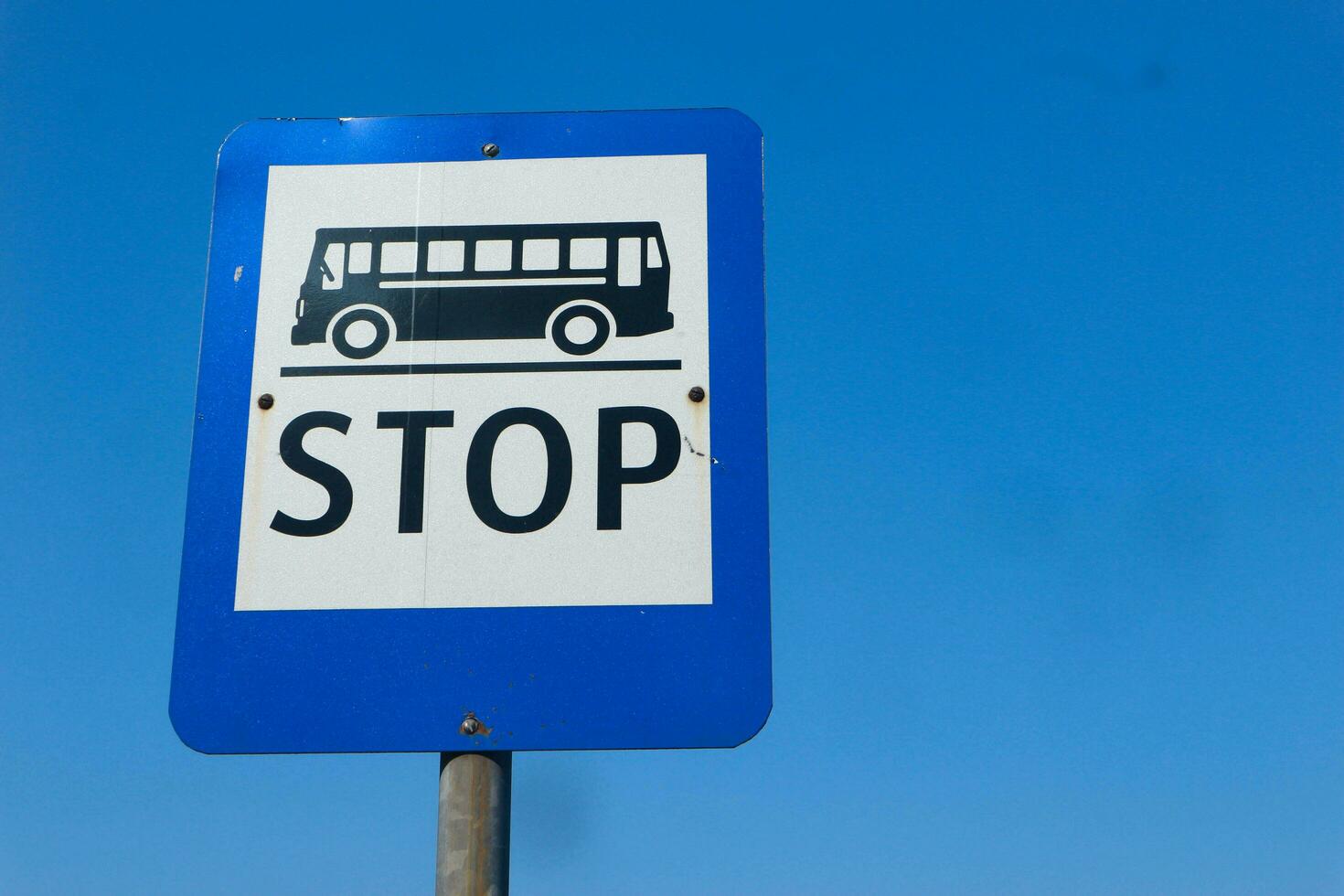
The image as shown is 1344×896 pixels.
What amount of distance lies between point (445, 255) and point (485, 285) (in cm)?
8

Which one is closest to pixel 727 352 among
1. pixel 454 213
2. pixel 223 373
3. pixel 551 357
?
pixel 551 357

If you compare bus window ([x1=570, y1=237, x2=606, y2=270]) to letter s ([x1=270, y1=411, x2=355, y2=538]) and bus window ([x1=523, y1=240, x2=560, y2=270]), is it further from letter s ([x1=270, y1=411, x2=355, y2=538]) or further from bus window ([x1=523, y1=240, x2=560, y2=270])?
letter s ([x1=270, y1=411, x2=355, y2=538])

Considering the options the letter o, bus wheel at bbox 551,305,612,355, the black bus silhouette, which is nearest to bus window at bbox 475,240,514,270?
the black bus silhouette

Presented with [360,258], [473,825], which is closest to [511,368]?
[360,258]

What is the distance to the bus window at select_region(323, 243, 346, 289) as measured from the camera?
5.64 ft

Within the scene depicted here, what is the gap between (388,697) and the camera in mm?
1520

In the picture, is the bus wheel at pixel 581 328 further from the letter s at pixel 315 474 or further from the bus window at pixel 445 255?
the letter s at pixel 315 474

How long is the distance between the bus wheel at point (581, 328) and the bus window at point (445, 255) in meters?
0.17

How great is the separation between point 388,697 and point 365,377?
0.43 metres

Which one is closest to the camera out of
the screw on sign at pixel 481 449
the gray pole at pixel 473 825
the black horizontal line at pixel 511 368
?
the gray pole at pixel 473 825

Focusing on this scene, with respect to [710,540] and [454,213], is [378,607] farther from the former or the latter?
[454,213]

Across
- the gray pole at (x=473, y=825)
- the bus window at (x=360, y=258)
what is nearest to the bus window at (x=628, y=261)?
the bus window at (x=360, y=258)

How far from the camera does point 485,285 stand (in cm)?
169

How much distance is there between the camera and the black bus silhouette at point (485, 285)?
5.47 feet
